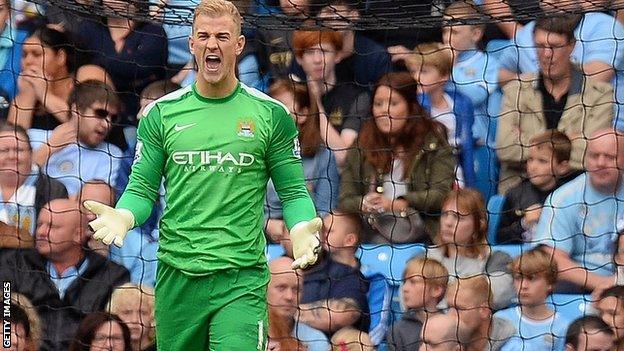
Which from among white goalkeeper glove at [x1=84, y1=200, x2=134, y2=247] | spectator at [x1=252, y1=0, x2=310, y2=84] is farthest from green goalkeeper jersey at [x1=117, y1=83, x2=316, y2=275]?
spectator at [x1=252, y1=0, x2=310, y2=84]

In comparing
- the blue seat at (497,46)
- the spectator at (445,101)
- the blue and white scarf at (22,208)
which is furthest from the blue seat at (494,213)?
the blue and white scarf at (22,208)

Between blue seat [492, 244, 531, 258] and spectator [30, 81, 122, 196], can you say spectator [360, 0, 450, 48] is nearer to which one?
blue seat [492, 244, 531, 258]

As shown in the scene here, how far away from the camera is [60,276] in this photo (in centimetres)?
529

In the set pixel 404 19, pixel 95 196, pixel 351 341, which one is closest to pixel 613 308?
pixel 351 341

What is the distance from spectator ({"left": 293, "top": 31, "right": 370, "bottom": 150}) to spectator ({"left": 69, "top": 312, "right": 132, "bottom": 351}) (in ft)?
3.81

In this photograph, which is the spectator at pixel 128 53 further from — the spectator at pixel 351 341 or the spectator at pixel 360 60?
the spectator at pixel 351 341

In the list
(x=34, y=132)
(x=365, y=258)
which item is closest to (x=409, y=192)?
(x=365, y=258)

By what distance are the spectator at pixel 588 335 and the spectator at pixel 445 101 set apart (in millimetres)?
720

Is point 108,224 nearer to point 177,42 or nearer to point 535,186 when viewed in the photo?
point 177,42

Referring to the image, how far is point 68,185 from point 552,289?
2056mm

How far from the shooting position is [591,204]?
5164 millimetres

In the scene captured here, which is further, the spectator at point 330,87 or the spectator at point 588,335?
the spectator at point 330,87

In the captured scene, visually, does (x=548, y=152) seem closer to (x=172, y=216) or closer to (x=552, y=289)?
(x=552, y=289)

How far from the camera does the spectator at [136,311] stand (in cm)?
524
